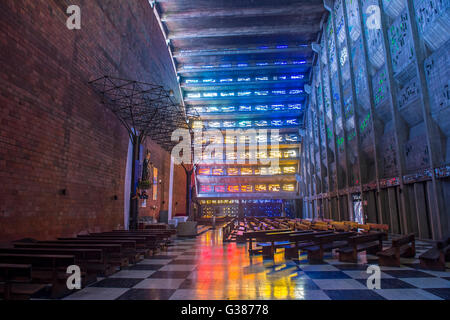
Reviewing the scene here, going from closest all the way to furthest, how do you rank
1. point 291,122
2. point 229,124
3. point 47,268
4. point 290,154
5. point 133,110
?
1. point 47,268
2. point 133,110
3. point 291,122
4. point 229,124
5. point 290,154

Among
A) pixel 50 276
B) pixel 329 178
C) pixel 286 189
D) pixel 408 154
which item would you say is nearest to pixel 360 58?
pixel 408 154

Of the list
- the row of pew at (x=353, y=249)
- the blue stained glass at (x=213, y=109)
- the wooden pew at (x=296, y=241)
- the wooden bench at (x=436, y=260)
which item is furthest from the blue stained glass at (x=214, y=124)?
the wooden bench at (x=436, y=260)

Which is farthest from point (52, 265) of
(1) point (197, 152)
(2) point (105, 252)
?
(1) point (197, 152)

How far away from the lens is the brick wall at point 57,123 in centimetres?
590

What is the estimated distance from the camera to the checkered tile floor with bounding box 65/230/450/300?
11.0ft

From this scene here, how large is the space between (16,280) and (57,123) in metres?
5.51

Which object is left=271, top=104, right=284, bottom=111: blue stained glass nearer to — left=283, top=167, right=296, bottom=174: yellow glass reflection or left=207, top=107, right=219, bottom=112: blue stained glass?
left=207, top=107, right=219, bottom=112: blue stained glass

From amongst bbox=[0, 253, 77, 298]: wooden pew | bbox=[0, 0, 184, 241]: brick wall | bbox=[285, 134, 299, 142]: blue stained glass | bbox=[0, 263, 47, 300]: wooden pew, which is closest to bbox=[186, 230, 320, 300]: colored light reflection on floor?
bbox=[0, 253, 77, 298]: wooden pew

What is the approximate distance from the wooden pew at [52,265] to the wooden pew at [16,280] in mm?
325

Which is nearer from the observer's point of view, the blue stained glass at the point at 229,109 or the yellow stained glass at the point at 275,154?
the blue stained glass at the point at 229,109

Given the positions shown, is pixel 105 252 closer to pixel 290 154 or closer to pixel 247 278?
pixel 247 278

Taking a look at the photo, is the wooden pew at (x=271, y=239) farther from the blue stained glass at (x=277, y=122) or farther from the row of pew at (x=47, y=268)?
the blue stained glass at (x=277, y=122)

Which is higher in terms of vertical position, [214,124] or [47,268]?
[214,124]

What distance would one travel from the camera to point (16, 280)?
2.97 m
